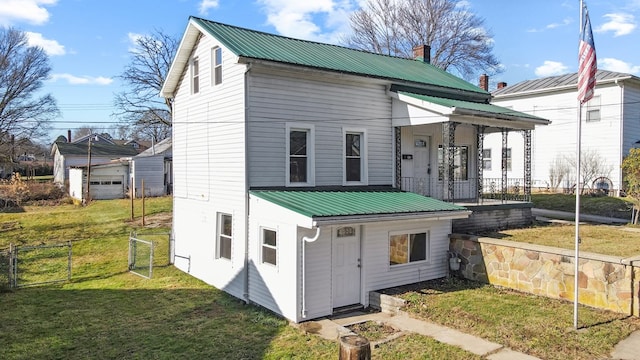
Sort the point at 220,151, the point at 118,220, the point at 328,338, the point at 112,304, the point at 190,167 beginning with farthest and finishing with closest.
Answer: the point at 118,220 → the point at 190,167 → the point at 220,151 → the point at 112,304 → the point at 328,338

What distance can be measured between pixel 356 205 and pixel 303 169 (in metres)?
2.14

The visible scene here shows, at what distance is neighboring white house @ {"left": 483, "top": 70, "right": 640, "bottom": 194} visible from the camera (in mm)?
24562

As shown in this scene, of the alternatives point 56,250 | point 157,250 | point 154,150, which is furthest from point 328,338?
point 154,150

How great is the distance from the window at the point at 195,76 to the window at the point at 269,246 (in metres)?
5.86

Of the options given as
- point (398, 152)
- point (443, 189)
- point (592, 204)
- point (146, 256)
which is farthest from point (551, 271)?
point (146, 256)

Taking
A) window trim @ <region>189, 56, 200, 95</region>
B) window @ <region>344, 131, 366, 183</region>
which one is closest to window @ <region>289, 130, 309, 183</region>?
window @ <region>344, 131, 366, 183</region>

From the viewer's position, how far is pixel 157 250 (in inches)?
696

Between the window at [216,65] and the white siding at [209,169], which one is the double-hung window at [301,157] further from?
the window at [216,65]

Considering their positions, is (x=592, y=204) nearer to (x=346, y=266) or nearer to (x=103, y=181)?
(x=346, y=266)

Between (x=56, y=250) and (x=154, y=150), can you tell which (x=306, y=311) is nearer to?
(x=56, y=250)

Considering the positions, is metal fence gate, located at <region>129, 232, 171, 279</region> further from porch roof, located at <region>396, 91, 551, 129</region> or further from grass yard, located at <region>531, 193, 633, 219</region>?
grass yard, located at <region>531, 193, 633, 219</region>

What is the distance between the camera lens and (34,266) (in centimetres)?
1603

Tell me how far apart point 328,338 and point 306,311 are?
117 centimetres

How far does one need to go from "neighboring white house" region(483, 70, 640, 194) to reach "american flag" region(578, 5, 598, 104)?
18.4 meters
